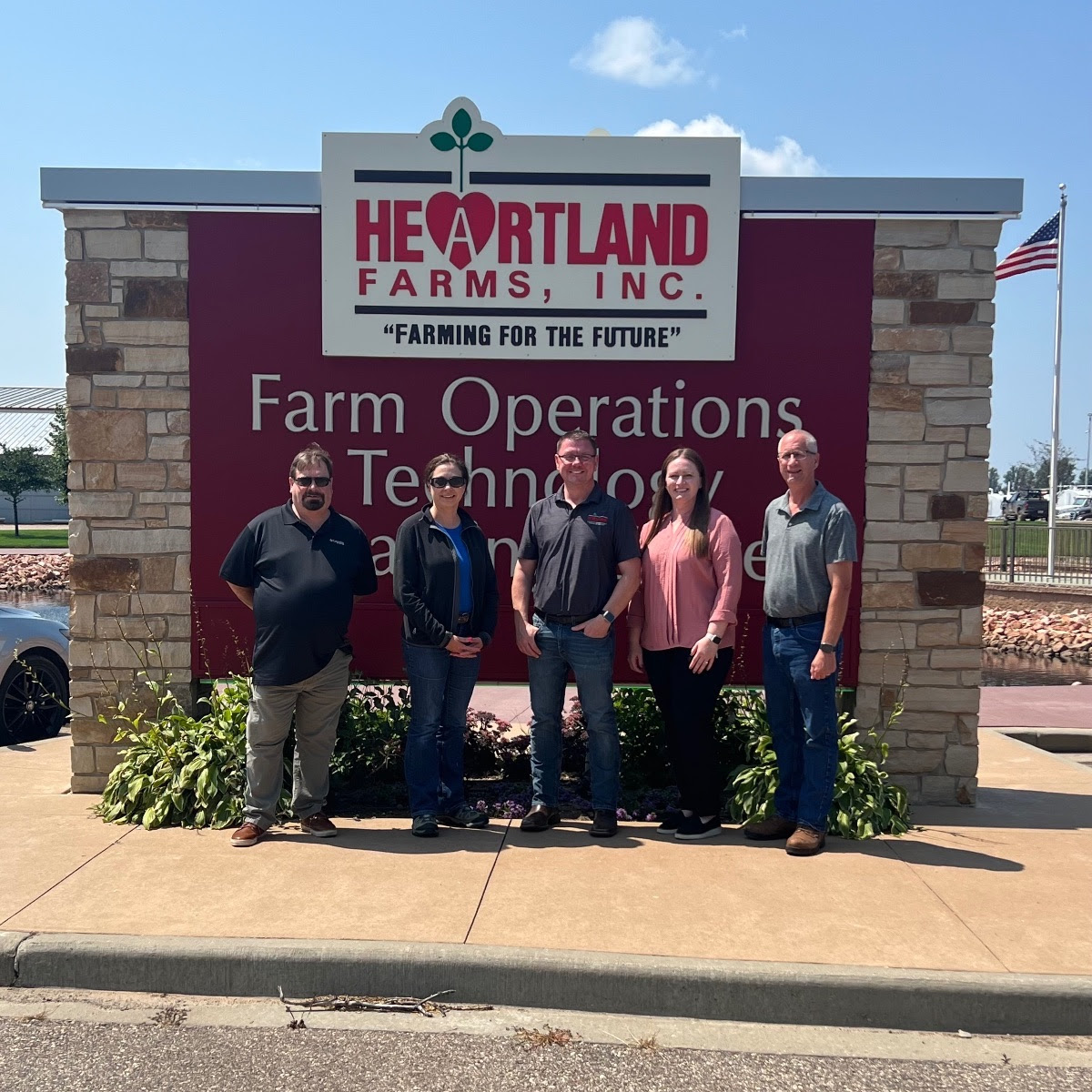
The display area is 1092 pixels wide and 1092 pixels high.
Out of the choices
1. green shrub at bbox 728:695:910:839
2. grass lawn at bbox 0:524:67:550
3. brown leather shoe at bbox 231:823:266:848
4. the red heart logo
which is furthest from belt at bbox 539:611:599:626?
grass lawn at bbox 0:524:67:550

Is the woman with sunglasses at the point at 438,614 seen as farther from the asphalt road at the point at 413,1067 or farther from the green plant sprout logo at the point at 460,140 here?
the green plant sprout logo at the point at 460,140

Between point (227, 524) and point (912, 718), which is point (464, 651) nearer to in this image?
point (227, 524)

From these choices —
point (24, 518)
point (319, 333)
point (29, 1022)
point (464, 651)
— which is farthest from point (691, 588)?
point (24, 518)

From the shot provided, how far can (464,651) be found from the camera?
5.05 meters

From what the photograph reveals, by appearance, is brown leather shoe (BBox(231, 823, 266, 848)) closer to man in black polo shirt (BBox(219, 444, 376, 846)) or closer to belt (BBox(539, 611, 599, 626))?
man in black polo shirt (BBox(219, 444, 376, 846))

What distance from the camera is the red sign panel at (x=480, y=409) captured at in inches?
231

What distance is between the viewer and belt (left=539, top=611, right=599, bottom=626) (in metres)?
5.02

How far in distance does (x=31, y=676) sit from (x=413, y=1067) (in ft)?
18.6

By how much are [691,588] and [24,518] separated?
5933 centimetres

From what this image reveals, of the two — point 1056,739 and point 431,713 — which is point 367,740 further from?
point 1056,739

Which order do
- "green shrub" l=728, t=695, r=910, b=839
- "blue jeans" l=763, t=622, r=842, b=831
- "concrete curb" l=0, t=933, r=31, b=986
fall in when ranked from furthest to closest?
"green shrub" l=728, t=695, r=910, b=839, "blue jeans" l=763, t=622, r=842, b=831, "concrete curb" l=0, t=933, r=31, b=986

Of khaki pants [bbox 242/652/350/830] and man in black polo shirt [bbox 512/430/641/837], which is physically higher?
man in black polo shirt [bbox 512/430/641/837]

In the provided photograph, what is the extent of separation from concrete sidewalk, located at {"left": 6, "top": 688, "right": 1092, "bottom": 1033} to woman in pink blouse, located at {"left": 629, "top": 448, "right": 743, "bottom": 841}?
356mm

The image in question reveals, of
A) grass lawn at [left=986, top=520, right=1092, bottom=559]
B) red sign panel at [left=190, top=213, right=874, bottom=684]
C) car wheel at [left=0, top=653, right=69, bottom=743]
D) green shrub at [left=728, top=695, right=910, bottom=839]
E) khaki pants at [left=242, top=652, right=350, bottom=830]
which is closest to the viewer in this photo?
khaki pants at [left=242, top=652, right=350, bottom=830]
